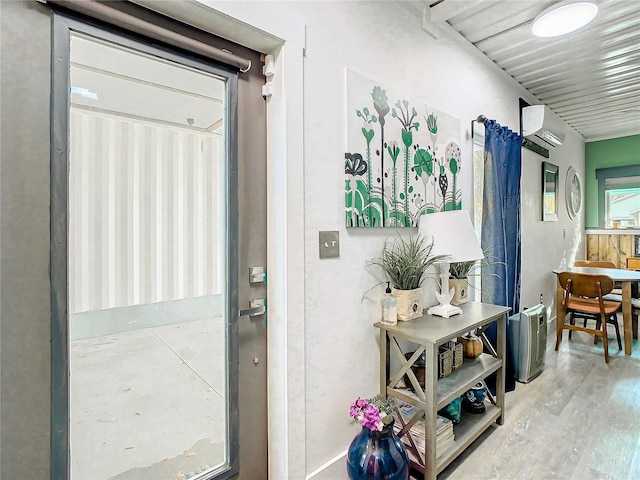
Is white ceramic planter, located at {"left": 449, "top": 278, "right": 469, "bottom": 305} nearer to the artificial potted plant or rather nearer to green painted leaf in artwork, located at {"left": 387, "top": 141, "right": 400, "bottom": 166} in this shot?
the artificial potted plant

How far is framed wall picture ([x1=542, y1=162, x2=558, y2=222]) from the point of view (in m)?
3.82

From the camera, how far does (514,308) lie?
2.90 meters

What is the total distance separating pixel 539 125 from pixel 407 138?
7.14 ft

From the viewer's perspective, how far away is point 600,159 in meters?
5.28

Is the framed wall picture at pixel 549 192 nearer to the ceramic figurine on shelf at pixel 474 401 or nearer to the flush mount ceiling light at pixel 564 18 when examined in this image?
the flush mount ceiling light at pixel 564 18

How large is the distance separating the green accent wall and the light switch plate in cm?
576

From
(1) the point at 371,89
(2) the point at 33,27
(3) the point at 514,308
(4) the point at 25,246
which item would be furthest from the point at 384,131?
(3) the point at 514,308

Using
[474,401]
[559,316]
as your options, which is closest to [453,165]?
[474,401]

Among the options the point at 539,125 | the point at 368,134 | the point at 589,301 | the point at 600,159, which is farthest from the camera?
the point at 600,159

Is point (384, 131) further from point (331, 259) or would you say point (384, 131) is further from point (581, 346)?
point (581, 346)

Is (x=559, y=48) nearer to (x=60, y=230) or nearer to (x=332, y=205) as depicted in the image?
(x=332, y=205)

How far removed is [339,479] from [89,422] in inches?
44.4

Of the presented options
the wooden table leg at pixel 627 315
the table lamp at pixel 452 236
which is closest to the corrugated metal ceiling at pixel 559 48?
the table lamp at pixel 452 236

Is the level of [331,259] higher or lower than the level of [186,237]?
lower
